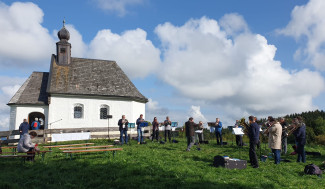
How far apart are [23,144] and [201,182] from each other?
797 centimetres

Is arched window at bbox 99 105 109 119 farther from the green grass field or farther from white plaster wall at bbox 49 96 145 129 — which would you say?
the green grass field

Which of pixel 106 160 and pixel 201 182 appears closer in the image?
pixel 201 182

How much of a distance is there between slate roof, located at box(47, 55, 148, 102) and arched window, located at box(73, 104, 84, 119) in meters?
1.45

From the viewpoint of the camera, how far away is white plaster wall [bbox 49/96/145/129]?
1038 inches

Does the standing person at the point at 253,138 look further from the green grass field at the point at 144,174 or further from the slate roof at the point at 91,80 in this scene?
the slate roof at the point at 91,80

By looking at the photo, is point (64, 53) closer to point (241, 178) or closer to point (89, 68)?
point (89, 68)

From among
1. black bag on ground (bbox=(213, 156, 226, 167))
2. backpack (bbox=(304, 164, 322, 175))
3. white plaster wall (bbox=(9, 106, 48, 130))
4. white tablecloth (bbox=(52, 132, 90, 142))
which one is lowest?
backpack (bbox=(304, 164, 322, 175))

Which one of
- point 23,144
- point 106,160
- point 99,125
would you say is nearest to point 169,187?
point 106,160

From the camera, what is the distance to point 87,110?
2752 cm

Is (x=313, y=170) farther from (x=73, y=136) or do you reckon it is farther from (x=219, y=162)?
(x=73, y=136)

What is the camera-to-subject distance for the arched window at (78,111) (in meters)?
27.3

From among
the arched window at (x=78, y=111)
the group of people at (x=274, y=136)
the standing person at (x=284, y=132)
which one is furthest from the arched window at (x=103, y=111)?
the group of people at (x=274, y=136)

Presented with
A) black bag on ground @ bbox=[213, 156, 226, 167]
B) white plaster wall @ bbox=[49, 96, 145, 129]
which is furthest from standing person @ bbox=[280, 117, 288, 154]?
white plaster wall @ bbox=[49, 96, 145, 129]

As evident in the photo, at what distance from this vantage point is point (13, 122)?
26.4 metres
